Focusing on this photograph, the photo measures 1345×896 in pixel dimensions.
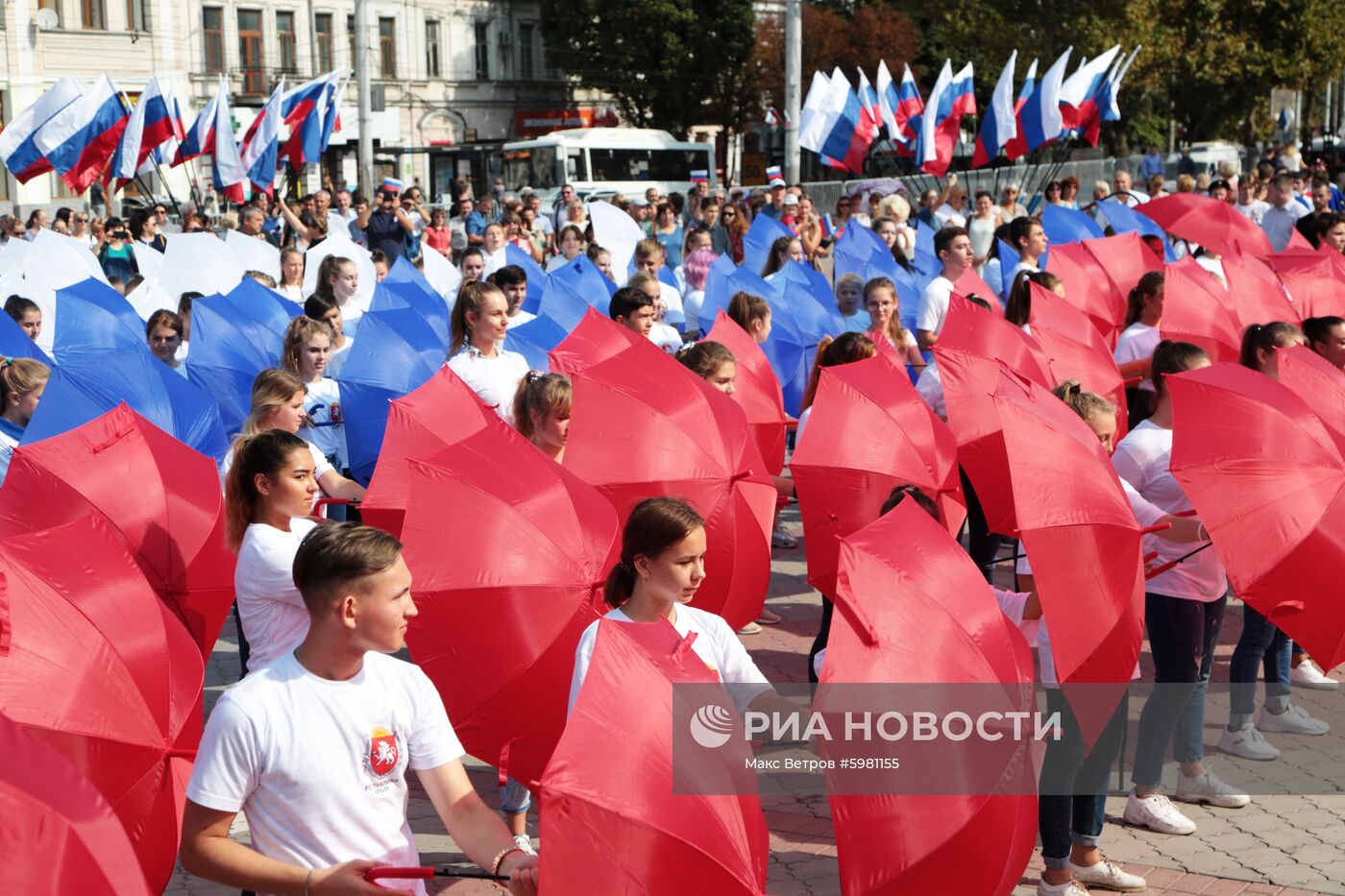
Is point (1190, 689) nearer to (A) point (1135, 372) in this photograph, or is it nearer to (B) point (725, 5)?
(A) point (1135, 372)

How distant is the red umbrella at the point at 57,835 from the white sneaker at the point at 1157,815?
4335mm

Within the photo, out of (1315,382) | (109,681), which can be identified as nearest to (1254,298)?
(1315,382)

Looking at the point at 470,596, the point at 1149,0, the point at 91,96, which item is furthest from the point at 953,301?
the point at 1149,0

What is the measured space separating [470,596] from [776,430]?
346cm

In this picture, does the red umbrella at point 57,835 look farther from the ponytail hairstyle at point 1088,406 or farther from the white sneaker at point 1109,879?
the ponytail hairstyle at point 1088,406

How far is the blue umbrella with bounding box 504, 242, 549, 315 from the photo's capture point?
1173cm

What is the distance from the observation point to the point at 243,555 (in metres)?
4.66

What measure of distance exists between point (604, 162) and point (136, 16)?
873 inches

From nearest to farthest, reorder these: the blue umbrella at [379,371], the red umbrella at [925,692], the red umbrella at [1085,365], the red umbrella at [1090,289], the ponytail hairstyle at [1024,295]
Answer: the red umbrella at [925,692] < the blue umbrella at [379,371] < the red umbrella at [1085,365] < the ponytail hairstyle at [1024,295] < the red umbrella at [1090,289]

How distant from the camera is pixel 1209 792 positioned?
6305mm

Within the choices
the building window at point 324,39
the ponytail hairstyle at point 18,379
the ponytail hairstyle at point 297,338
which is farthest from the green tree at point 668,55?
the ponytail hairstyle at point 18,379

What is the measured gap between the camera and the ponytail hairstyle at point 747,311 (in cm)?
917

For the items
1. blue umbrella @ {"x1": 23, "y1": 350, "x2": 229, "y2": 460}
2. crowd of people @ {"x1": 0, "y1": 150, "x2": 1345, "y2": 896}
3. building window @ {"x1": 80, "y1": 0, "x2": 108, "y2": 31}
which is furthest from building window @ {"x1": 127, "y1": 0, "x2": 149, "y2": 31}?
blue umbrella @ {"x1": 23, "y1": 350, "x2": 229, "y2": 460}

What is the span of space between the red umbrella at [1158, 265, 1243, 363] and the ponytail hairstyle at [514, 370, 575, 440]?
4.11 meters
